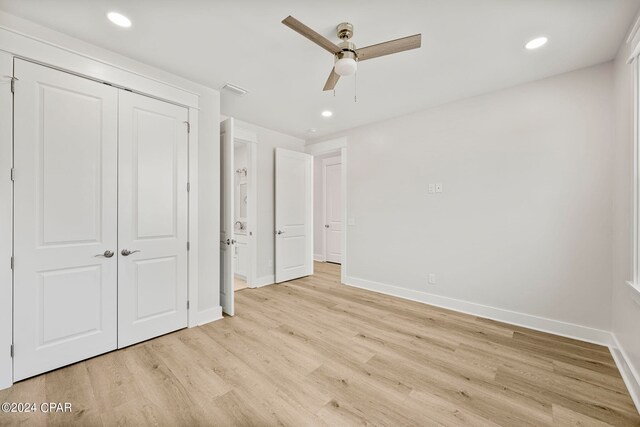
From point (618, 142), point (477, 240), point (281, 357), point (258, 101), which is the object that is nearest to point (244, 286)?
point (281, 357)

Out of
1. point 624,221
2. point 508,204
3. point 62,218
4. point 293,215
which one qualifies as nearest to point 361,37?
point 508,204

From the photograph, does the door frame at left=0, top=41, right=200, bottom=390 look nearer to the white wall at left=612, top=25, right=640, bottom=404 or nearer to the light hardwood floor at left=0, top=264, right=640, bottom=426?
the light hardwood floor at left=0, top=264, right=640, bottom=426

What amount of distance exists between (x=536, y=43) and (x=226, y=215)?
3.49m

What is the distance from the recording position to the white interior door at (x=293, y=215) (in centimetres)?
455

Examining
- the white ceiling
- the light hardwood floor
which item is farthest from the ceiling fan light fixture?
the light hardwood floor

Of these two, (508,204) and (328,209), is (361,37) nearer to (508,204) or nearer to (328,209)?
(508,204)

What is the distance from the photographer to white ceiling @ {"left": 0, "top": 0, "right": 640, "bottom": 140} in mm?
1780

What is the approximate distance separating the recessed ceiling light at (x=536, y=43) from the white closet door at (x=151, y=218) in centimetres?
331

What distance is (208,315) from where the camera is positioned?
2.93 meters

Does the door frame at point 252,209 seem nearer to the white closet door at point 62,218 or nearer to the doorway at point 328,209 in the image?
the white closet door at point 62,218

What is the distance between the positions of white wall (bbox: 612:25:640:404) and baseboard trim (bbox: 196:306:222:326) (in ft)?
11.8

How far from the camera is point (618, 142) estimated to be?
2.28 meters

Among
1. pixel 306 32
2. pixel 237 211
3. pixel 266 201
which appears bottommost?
pixel 237 211

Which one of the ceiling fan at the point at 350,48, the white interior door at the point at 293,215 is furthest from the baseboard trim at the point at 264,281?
the ceiling fan at the point at 350,48
